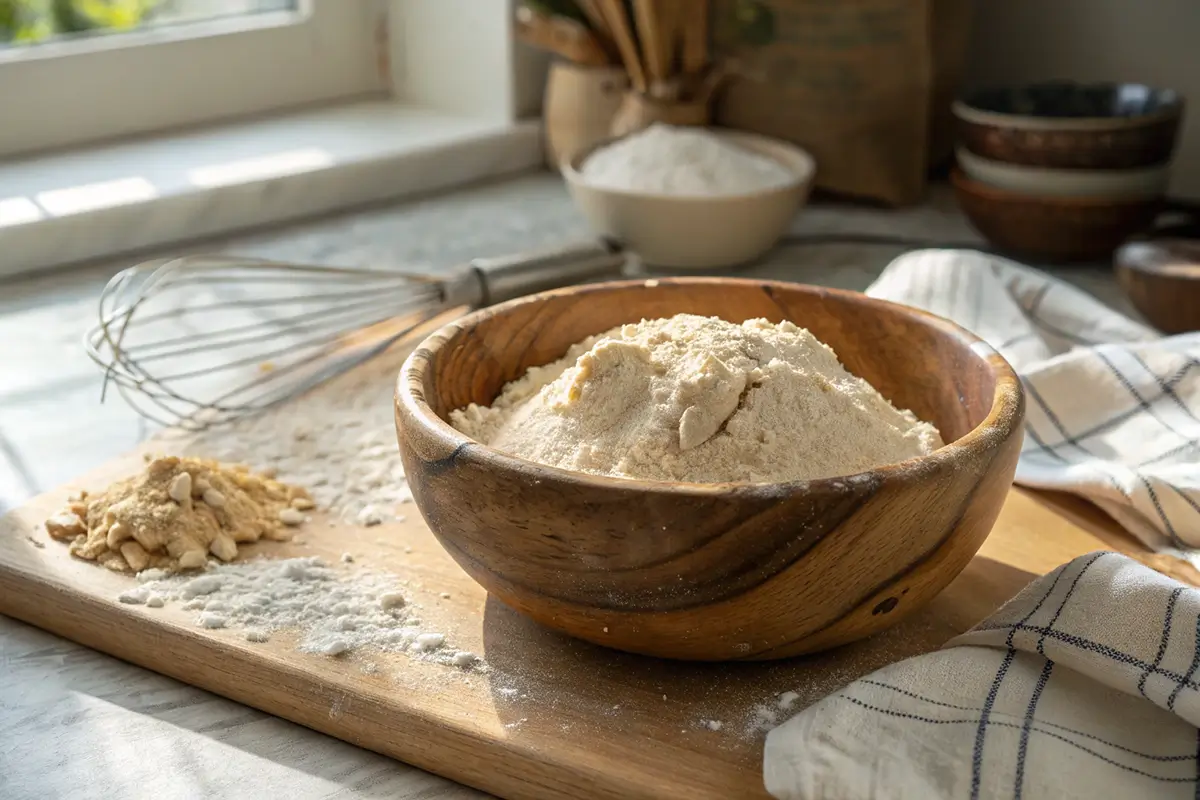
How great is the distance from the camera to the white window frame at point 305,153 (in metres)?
1.06

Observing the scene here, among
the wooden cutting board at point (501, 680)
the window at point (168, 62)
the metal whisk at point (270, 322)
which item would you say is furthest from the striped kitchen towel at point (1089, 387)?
the window at point (168, 62)

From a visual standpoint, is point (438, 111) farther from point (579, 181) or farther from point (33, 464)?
point (33, 464)

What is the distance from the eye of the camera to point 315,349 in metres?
0.88

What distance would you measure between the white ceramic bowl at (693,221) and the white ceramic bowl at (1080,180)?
160 mm

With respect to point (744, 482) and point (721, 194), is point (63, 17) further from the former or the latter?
point (744, 482)

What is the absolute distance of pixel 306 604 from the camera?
566 mm

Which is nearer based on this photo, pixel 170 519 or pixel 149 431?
pixel 170 519

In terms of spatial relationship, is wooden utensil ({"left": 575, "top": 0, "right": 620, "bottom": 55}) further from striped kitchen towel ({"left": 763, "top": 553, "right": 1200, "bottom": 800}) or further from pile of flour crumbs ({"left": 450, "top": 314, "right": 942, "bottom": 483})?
striped kitchen towel ({"left": 763, "top": 553, "right": 1200, "bottom": 800})

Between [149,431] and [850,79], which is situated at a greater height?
[850,79]

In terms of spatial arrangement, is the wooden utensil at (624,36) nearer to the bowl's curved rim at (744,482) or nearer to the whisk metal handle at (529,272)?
the whisk metal handle at (529,272)

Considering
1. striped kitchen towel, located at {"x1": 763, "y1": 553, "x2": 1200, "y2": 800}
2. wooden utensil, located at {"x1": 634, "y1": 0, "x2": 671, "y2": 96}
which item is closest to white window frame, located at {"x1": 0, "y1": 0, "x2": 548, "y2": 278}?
wooden utensil, located at {"x1": 634, "y1": 0, "x2": 671, "y2": 96}

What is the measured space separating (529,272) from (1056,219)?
433 millimetres

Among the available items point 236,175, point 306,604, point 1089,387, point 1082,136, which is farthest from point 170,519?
point 1082,136

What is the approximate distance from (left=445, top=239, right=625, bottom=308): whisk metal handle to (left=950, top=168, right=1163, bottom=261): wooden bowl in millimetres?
305
